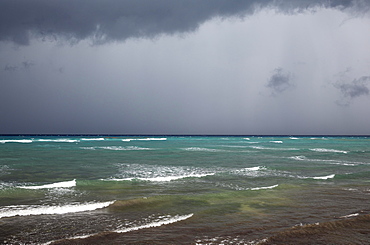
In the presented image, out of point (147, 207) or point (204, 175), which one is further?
point (204, 175)

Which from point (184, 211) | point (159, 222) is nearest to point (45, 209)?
point (159, 222)

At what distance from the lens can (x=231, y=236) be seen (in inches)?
246

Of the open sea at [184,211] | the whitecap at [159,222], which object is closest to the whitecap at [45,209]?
the open sea at [184,211]

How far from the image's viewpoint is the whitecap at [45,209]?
7999mm

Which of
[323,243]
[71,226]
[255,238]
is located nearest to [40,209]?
[71,226]

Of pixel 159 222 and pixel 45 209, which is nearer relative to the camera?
pixel 159 222

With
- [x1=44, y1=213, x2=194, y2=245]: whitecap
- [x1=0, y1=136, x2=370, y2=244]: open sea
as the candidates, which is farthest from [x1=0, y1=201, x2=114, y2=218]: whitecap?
[x1=44, y1=213, x2=194, y2=245]: whitecap

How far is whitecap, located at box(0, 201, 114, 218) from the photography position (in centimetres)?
800

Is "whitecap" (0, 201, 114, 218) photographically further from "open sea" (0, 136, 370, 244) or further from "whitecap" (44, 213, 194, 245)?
"whitecap" (44, 213, 194, 245)

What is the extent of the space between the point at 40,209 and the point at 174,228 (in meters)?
4.27

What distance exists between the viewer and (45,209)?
8.38 metres

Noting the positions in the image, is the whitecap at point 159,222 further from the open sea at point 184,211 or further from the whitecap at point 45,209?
the whitecap at point 45,209

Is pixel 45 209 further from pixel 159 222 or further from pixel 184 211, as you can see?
pixel 184 211

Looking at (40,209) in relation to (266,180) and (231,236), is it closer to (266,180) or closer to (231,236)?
(231,236)
